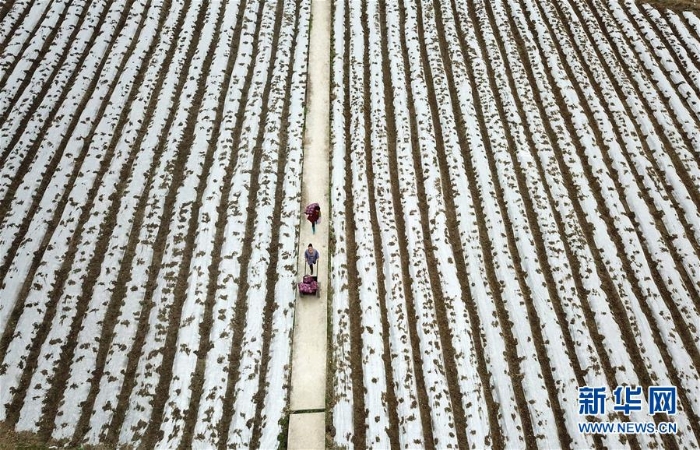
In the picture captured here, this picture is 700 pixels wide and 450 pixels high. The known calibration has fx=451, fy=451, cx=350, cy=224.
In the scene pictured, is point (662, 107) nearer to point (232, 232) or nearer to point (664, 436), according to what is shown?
point (664, 436)

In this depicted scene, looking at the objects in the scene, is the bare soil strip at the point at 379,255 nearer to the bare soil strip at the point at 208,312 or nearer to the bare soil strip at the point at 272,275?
the bare soil strip at the point at 272,275

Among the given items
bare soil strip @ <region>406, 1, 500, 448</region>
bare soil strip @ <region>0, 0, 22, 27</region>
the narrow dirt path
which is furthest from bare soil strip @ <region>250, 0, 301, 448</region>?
bare soil strip @ <region>0, 0, 22, 27</region>

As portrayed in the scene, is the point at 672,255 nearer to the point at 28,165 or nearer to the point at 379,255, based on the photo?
the point at 379,255

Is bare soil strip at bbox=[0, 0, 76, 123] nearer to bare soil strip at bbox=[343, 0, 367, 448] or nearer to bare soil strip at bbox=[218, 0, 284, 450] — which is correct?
bare soil strip at bbox=[218, 0, 284, 450]

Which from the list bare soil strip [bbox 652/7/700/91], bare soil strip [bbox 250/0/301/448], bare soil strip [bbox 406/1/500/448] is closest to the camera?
bare soil strip [bbox 250/0/301/448]

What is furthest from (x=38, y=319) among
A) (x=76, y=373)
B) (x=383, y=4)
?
(x=383, y=4)

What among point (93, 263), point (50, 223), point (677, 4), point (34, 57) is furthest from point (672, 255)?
point (34, 57)

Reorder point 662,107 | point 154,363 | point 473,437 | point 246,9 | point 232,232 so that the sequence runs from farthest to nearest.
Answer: point 246,9, point 662,107, point 232,232, point 154,363, point 473,437

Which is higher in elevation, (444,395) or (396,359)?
(396,359)
